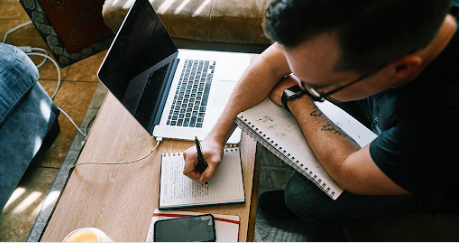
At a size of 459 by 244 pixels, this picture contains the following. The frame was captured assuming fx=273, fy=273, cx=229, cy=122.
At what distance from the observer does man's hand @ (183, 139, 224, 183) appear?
782 millimetres

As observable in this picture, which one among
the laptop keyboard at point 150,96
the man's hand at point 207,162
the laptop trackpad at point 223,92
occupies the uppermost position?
the laptop keyboard at point 150,96

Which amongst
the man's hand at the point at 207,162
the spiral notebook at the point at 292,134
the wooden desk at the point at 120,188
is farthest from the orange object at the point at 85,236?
the spiral notebook at the point at 292,134

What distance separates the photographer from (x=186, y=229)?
28.6 inches

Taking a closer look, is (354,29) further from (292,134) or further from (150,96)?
(150,96)

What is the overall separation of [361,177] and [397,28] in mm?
366

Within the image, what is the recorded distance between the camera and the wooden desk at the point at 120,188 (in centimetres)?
76

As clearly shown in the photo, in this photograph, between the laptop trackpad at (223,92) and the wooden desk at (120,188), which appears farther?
the laptop trackpad at (223,92)

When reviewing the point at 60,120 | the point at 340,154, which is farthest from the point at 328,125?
the point at 60,120

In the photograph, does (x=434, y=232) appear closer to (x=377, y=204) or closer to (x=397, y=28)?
(x=377, y=204)

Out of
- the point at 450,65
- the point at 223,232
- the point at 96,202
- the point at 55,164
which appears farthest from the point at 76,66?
the point at 450,65

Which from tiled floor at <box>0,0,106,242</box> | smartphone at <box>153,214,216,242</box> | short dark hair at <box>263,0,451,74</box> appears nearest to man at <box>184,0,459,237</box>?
short dark hair at <box>263,0,451,74</box>

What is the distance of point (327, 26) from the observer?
0.51 m

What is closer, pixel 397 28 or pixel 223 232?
pixel 397 28

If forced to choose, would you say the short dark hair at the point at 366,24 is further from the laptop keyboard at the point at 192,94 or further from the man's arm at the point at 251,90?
the laptop keyboard at the point at 192,94
